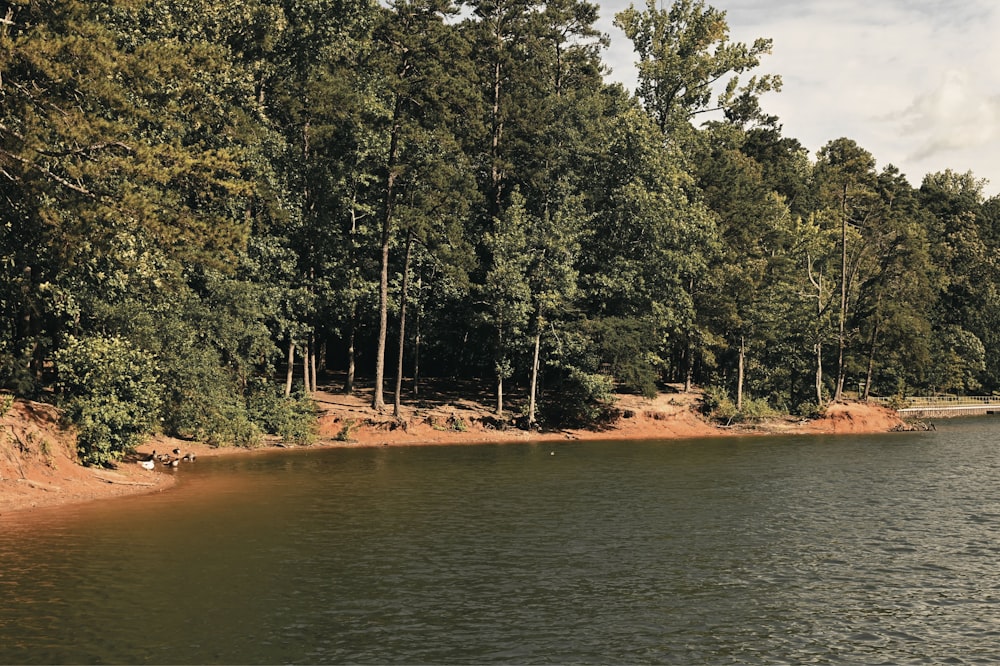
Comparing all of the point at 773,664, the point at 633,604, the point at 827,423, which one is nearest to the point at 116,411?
the point at 633,604

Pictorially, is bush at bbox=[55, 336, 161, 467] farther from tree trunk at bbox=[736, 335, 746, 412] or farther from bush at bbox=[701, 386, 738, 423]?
tree trunk at bbox=[736, 335, 746, 412]

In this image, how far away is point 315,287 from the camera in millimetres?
56906

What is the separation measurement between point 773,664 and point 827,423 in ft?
200

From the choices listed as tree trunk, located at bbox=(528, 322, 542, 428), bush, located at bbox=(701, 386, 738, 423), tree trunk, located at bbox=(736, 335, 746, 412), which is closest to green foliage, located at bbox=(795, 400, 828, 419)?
tree trunk, located at bbox=(736, 335, 746, 412)

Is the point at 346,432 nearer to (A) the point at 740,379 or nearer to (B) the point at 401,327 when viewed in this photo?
(B) the point at 401,327

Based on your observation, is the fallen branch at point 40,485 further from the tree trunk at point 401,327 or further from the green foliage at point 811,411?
the green foliage at point 811,411

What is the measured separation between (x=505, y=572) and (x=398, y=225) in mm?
38649

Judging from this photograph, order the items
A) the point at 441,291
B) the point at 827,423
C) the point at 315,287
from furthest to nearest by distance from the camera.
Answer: the point at 827,423, the point at 441,291, the point at 315,287

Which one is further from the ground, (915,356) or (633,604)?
(915,356)

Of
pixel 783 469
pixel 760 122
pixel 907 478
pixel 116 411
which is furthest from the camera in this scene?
pixel 760 122

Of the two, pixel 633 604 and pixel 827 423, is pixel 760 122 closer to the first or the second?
pixel 827 423

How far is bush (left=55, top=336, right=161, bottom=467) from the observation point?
33094 millimetres

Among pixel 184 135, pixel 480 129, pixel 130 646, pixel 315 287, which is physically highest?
pixel 480 129

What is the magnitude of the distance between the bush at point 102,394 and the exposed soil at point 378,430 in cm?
71
